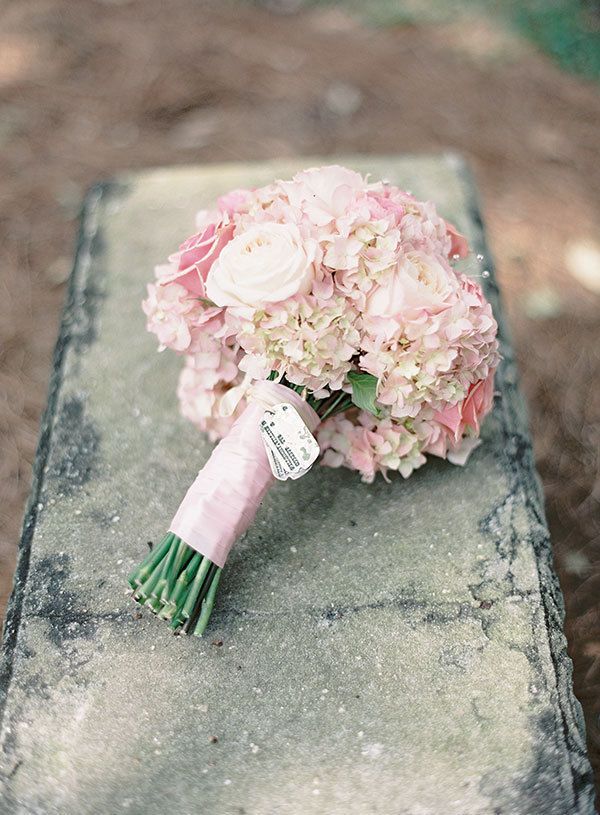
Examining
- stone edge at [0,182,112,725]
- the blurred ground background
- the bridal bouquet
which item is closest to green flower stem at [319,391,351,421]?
the bridal bouquet

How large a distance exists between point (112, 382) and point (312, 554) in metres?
0.63

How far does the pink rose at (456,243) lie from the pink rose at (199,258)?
1.38ft

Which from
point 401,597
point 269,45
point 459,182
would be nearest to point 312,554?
point 401,597

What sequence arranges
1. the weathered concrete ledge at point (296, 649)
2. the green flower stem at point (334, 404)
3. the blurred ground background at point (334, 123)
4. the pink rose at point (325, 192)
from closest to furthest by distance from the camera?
the weathered concrete ledge at point (296, 649) → the pink rose at point (325, 192) → the green flower stem at point (334, 404) → the blurred ground background at point (334, 123)

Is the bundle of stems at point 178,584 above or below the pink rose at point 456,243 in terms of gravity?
below

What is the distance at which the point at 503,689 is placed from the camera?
1.42m

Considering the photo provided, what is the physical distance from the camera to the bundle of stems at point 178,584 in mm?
1463

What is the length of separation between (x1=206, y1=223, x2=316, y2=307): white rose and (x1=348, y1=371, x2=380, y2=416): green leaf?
0.64ft

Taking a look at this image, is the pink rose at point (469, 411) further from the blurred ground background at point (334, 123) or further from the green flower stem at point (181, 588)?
the blurred ground background at point (334, 123)

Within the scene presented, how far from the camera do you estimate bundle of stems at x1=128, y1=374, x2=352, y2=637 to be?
1463 millimetres

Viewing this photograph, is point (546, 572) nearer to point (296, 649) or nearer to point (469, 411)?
point (469, 411)

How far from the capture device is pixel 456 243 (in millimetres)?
1657

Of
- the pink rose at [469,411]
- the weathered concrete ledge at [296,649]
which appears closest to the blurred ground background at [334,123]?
the weathered concrete ledge at [296,649]

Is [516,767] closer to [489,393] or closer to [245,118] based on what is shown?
[489,393]
